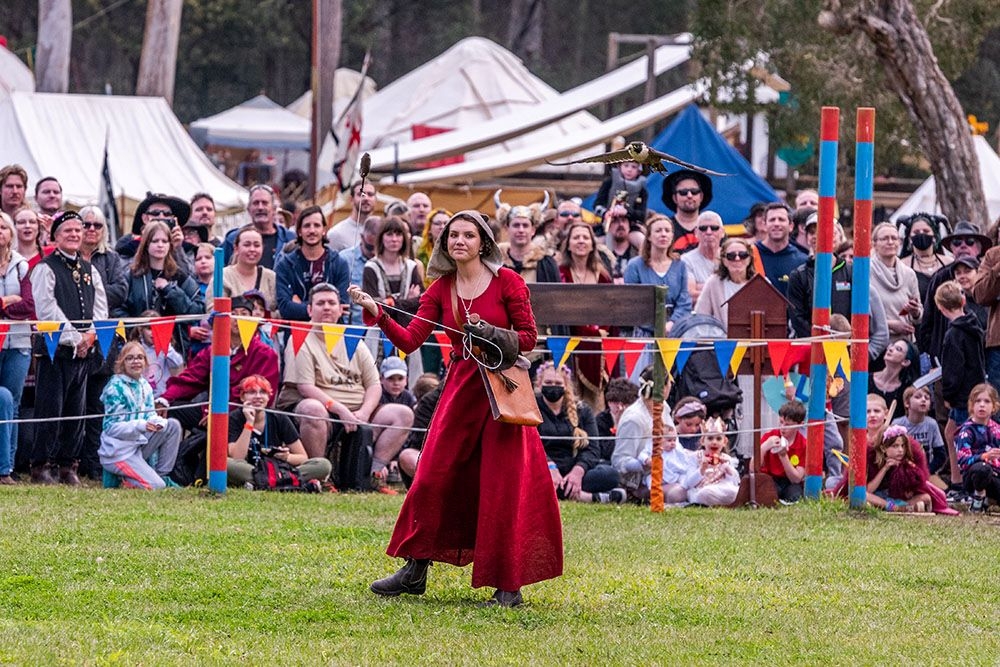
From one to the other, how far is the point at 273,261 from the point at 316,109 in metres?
10.5

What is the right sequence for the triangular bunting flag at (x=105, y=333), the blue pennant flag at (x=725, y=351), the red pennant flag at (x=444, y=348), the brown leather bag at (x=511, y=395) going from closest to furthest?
the brown leather bag at (x=511, y=395)
the triangular bunting flag at (x=105, y=333)
the blue pennant flag at (x=725, y=351)
the red pennant flag at (x=444, y=348)

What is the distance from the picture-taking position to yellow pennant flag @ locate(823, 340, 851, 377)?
11.1 meters

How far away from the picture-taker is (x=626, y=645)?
6.78m

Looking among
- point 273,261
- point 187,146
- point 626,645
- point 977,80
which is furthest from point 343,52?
point 626,645

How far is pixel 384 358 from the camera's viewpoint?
42.4ft

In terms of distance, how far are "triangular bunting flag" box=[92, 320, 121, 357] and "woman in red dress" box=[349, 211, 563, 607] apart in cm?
407

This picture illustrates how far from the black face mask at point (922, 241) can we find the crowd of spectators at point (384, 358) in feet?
1.02

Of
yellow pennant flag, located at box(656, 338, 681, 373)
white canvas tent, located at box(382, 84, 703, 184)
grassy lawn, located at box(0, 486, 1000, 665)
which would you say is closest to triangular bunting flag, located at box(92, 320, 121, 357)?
grassy lawn, located at box(0, 486, 1000, 665)

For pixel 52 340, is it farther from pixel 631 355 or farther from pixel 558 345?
pixel 631 355

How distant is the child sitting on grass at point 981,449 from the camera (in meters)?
11.6

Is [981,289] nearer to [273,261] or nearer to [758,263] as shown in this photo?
[758,263]

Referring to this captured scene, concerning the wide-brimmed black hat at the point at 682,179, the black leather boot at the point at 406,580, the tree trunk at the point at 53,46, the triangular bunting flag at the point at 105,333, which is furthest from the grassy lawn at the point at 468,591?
the tree trunk at the point at 53,46

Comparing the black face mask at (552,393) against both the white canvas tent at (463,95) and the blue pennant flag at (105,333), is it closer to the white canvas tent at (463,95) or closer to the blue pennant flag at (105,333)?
the blue pennant flag at (105,333)

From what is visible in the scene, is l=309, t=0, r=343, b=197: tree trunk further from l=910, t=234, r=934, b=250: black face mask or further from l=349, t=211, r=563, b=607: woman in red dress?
l=349, t=211, r=563, b=607: woman in red dress
